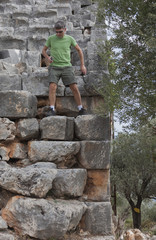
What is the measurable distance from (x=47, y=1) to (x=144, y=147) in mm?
9322

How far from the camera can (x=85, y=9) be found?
8.86 metres

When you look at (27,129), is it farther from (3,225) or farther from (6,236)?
(6,236)

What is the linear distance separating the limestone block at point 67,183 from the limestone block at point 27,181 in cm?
25

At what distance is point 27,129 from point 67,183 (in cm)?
124

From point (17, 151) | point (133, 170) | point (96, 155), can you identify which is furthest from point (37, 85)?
point (133, 170)

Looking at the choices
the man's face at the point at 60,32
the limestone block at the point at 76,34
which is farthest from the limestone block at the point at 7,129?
the limestone block at the point at 76,34

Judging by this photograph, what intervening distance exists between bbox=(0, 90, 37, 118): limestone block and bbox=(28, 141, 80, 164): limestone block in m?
0.63

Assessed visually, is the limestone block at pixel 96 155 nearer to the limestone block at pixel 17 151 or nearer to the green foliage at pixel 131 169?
the limestone block at pixel 17 151

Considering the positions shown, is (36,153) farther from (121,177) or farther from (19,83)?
(121,177)

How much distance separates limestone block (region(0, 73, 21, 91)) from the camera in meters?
5.95

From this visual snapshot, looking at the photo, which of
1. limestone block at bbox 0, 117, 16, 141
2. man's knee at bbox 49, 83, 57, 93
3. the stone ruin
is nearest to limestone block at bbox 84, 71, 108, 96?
the stone ruin

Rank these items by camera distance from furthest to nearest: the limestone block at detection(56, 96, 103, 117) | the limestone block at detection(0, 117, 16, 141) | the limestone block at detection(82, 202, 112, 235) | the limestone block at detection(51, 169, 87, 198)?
the limestone block at detection(56, 96, 103, 117), the limestone block at detection(0, 117, 16, 141), the limestone block at detection(82, 202, 112, 235), the limestone block at detection(51, 169, 87, 198)

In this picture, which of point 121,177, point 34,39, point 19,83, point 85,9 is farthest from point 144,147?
point 19,83

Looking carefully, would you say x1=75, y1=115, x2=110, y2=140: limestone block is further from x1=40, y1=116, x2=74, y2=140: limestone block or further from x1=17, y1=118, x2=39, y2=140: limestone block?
x1=17, y1=118, x2=39, y2=140: limestone block
